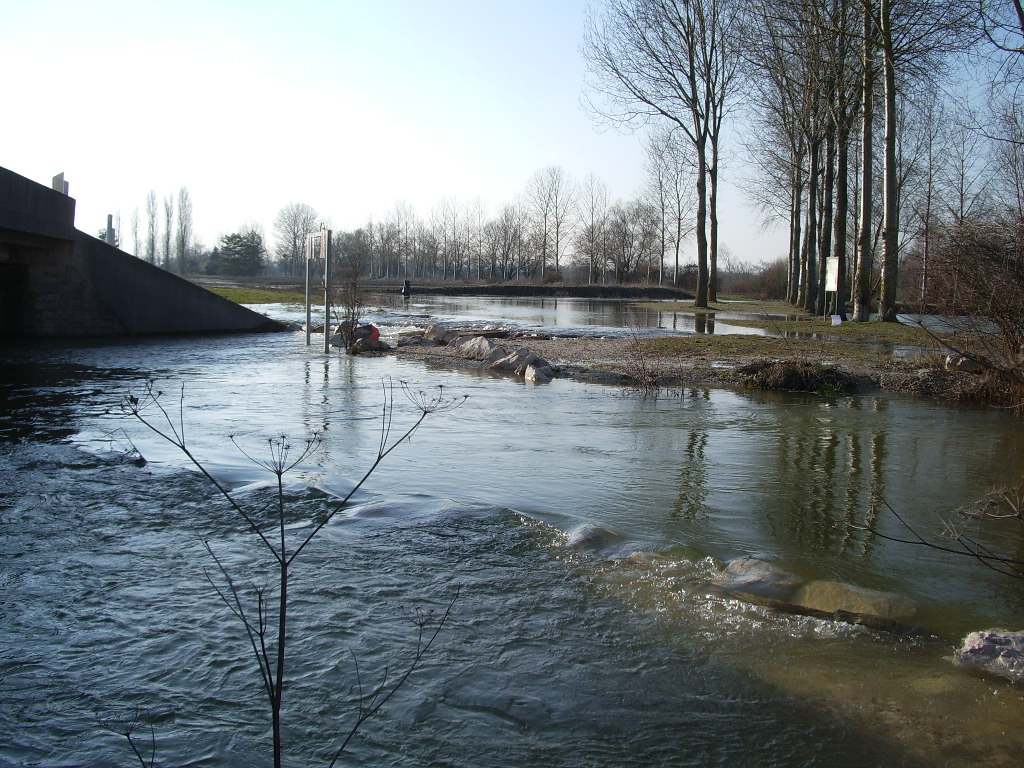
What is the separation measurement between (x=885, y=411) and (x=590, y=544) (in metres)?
6.78

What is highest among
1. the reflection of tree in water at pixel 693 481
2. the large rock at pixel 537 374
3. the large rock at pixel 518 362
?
the large rock at pixel 518 362

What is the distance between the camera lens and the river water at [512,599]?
329cm

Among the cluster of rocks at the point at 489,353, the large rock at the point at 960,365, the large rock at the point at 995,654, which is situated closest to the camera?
the large rock at the point at 995,654

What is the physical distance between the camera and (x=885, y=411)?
10.6m

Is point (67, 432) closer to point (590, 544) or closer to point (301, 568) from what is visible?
point (301, 568)

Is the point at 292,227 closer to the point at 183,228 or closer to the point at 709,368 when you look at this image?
the point at 183,228

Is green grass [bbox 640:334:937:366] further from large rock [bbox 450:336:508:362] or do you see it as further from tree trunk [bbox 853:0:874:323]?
tree trunk [bbox 853:0:874:323]

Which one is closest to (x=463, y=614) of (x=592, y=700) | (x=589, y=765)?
(x=592, y=700)

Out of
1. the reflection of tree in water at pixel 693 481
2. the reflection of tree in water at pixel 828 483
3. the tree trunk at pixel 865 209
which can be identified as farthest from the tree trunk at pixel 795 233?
the reflection of tree in water at pixel 693 481

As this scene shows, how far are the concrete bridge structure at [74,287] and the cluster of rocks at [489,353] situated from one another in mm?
7112

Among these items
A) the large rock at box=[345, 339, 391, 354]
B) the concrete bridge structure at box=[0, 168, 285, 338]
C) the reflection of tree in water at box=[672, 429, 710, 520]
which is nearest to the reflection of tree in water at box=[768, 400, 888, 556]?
the reflection of tree in water at box=[672, 429, 710, 520]

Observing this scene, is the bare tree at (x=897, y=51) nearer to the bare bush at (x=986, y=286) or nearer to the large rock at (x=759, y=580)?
the bare bush at (x=986, y=286)

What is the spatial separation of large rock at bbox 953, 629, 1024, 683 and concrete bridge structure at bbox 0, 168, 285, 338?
18396 millimetres

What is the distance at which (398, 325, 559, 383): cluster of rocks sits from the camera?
45.8ft
